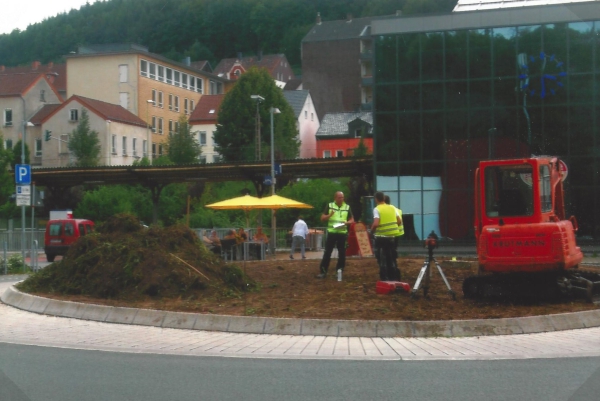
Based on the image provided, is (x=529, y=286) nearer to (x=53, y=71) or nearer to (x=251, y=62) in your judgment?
(x=53, y=71)

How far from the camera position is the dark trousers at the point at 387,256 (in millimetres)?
15406

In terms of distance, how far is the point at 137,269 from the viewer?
15.3 meters

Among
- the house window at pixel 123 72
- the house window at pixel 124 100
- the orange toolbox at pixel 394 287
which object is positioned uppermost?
the house window at pixel 123 72

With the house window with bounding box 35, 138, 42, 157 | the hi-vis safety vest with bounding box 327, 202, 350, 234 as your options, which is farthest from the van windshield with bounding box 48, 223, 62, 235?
the house window with bounding box 35, 138, 42, 157

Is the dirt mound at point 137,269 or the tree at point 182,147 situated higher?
the tree at point 182,147

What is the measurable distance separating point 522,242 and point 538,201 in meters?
0.69

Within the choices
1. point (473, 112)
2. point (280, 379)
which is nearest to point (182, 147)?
point (473, 112)

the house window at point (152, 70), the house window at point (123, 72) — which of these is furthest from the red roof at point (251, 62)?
the house window at point (123, 72)

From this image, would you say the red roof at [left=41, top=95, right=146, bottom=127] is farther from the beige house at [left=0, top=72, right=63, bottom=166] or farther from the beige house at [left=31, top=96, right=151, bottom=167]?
the beige house at [left=0, top=72, right=63, bottom=166]

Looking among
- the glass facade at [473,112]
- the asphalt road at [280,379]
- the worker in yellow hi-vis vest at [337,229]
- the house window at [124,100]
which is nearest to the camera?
the asphalt road at [280,379]

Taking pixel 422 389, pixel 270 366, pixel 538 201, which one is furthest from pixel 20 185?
pixel 422 389

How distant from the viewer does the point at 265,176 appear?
157ft

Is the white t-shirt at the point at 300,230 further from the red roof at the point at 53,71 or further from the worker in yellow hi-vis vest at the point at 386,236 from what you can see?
the red roof at the point at 53,71

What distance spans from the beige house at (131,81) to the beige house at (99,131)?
3.47m
